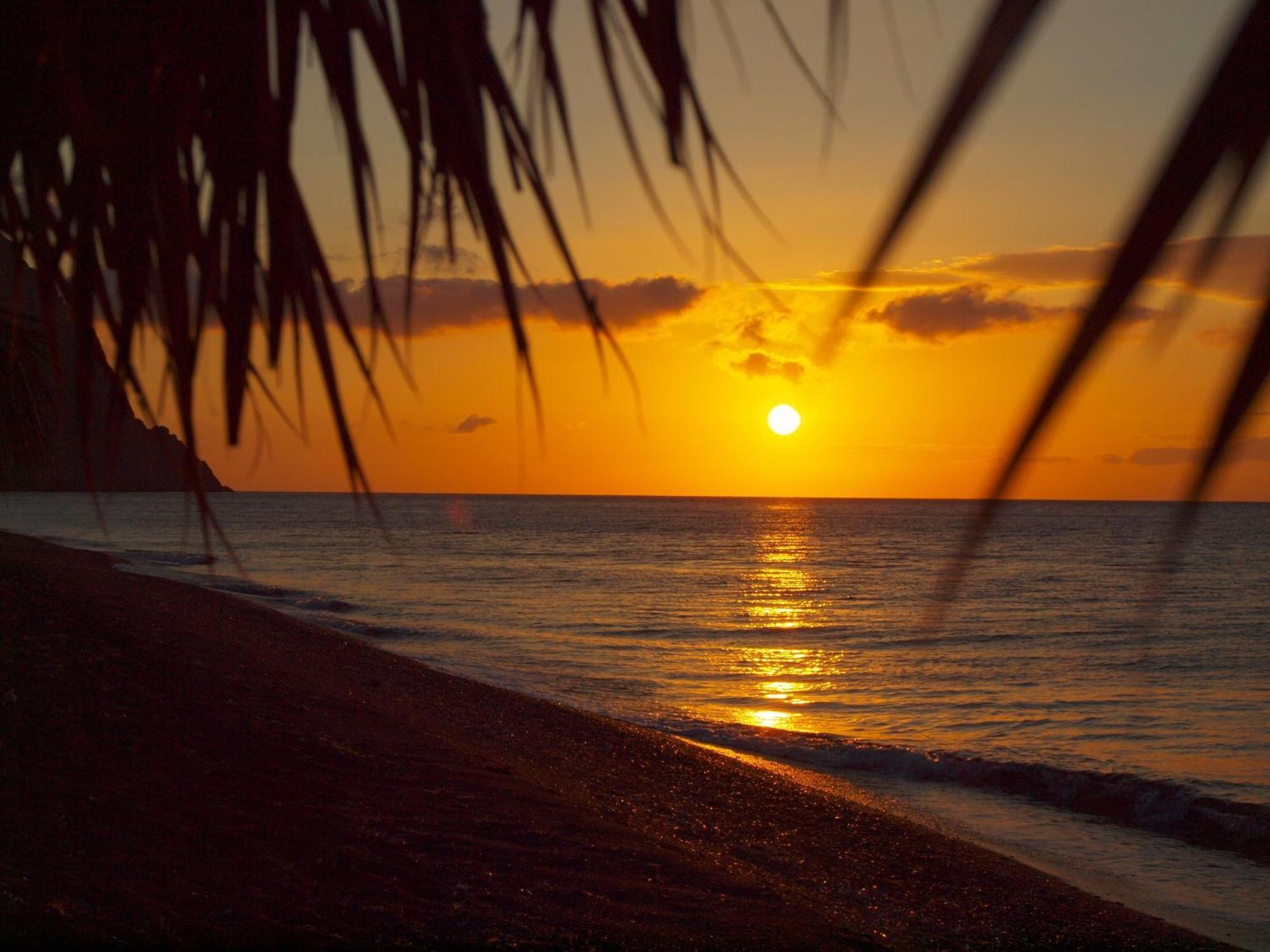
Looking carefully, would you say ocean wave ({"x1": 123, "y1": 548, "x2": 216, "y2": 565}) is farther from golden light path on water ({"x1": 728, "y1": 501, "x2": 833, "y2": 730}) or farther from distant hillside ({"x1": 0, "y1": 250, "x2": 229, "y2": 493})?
distant hillside ({"x1": 0, "y1": 250, "x2": 229, "y2": 493})

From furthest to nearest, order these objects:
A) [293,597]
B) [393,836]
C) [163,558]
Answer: [163,558]
[293,597]
[393,836]

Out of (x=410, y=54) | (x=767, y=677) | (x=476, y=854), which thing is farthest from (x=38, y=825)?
(x=767, y=677)

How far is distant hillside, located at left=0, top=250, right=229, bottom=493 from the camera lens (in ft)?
3.76

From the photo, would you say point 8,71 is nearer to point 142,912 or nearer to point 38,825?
point 142,912

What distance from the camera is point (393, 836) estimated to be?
19.8 ft

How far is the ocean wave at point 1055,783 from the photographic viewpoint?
10.5 m

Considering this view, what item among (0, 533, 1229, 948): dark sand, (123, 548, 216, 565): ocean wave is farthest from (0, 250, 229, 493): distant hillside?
(123, 548, 216, 565): ocean wave

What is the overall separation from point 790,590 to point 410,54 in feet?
128

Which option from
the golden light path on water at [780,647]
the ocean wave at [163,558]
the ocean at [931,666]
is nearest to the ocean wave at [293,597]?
the ocean at [931,666]

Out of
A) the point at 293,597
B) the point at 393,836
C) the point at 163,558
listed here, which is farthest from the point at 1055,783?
the point at 163,558

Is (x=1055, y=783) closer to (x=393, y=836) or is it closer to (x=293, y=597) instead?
(x=393, y=836)

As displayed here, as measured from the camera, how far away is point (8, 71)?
1.20m

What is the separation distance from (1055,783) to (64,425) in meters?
11.1

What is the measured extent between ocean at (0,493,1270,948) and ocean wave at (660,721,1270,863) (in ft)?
0.11
